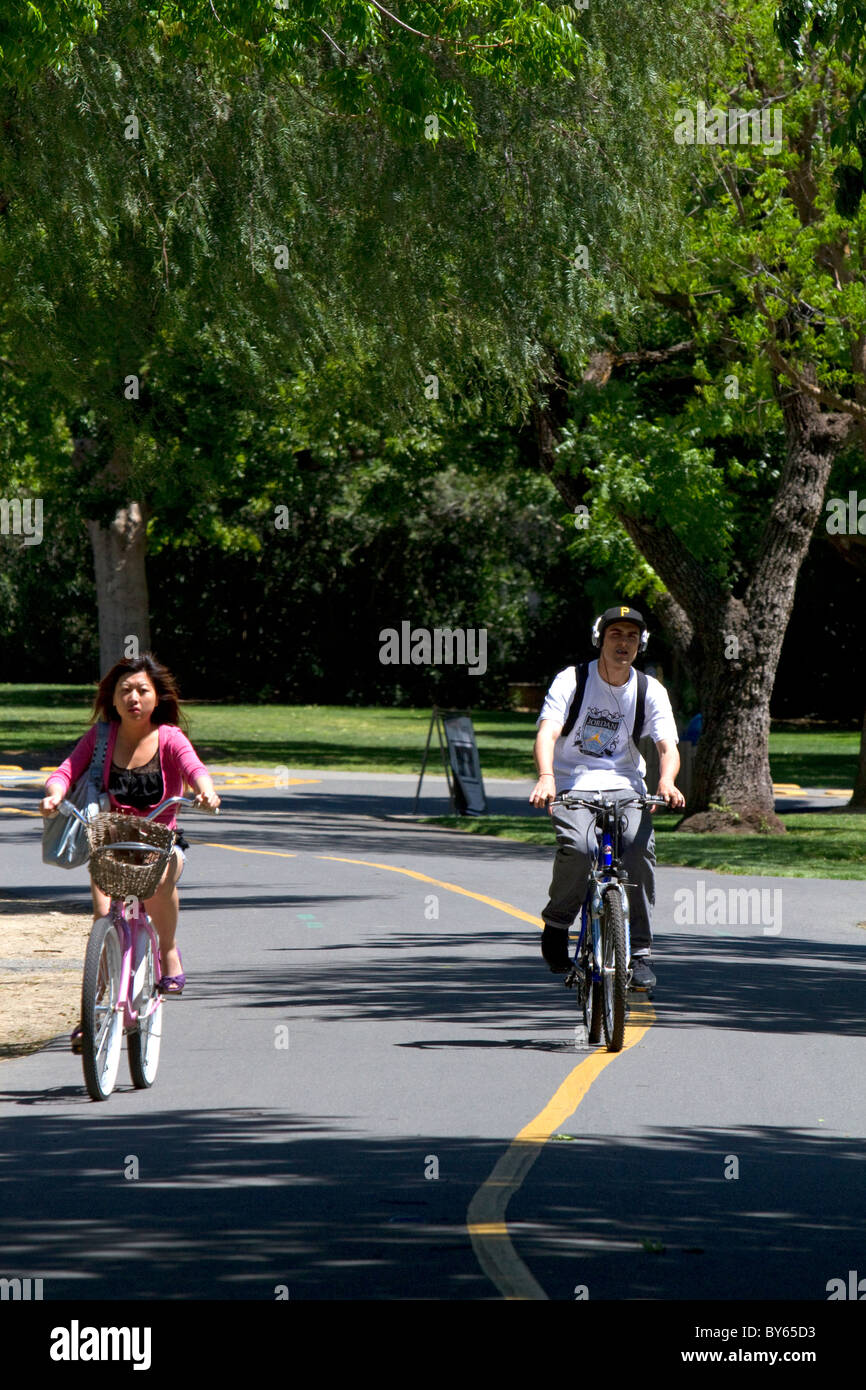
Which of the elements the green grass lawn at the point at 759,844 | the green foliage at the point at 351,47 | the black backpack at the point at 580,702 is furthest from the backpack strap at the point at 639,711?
the green grass lawn at the point at 759,844

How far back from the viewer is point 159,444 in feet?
86.6

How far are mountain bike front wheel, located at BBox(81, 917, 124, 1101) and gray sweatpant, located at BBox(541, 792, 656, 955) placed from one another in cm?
216

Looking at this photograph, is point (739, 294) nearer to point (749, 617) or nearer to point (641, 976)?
point (749, 617)

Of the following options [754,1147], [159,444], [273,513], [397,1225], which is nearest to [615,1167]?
[754,1147]

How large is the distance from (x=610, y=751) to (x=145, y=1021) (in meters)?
2.53

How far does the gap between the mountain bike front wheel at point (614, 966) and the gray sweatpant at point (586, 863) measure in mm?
339

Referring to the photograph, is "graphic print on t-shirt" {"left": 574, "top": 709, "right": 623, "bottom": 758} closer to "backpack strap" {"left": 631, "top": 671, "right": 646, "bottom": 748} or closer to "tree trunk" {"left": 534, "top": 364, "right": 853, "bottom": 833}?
"backpack strap" {"left": 631, "top": 671, "right": 646, "bottom": 748}

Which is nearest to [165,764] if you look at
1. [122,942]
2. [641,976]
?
[122,942]

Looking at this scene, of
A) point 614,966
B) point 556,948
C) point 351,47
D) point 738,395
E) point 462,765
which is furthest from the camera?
point 462,765

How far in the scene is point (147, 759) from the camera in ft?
27.2

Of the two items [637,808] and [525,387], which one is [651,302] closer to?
[525,387]

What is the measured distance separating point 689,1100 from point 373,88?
922 cm

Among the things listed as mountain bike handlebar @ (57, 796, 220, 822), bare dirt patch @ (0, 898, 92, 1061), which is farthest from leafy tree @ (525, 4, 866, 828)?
mountain bike handlebar @ (57, 796, 220, 822)

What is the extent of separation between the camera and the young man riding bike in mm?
8961
